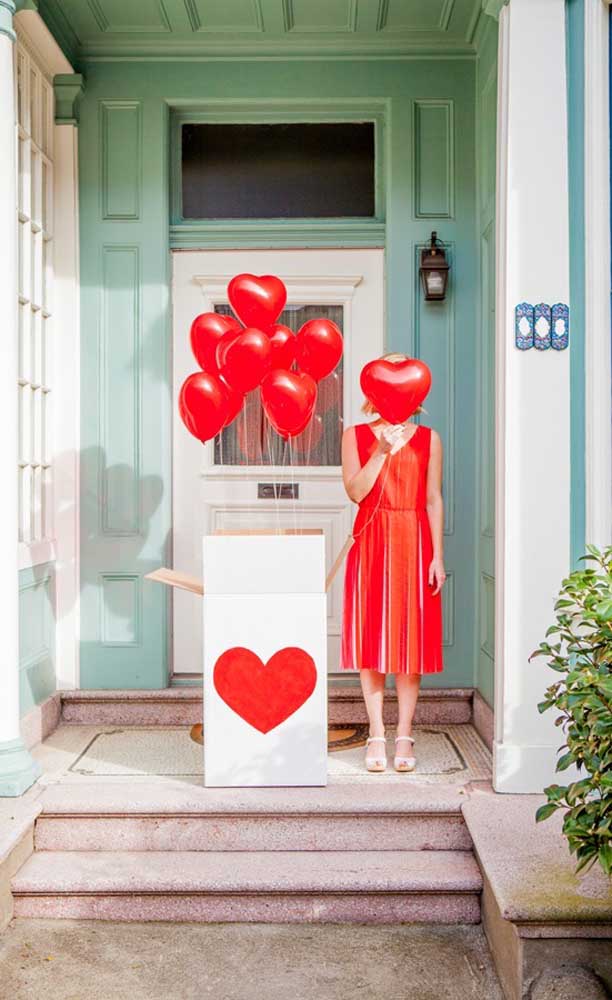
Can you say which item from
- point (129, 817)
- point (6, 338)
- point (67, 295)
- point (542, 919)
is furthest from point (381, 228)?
point (542, 919)

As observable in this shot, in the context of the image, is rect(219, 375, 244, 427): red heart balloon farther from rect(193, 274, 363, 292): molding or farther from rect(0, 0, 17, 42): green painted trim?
rect(0, 0, 17, 42): green painted trim

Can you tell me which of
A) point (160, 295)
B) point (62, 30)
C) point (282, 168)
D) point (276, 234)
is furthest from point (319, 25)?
point (160, 295)

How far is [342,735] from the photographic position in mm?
4117

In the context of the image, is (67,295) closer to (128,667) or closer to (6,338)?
(6,338)

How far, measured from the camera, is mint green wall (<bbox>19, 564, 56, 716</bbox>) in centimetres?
390

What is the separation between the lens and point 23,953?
2820 millimetres

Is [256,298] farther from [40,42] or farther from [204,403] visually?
[40,42]

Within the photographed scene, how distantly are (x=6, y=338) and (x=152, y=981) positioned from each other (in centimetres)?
204

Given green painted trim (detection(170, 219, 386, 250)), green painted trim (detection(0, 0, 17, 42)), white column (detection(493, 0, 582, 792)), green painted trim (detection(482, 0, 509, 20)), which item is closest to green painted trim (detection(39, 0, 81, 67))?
green painted trim (detection(0, 0, 17, 42))

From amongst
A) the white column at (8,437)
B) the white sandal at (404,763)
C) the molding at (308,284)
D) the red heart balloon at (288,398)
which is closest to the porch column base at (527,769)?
the white sandal at (404,763)

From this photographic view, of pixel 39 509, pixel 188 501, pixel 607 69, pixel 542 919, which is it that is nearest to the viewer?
pixel 542 919

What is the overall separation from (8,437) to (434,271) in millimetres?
1980

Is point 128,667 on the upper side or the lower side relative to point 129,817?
upper

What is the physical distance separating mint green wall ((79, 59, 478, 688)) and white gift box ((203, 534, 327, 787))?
1090 millimetres
